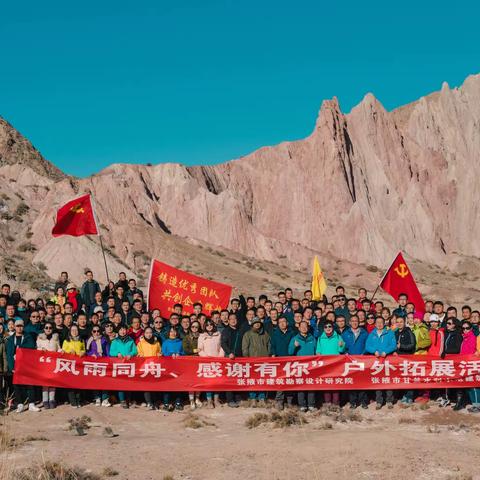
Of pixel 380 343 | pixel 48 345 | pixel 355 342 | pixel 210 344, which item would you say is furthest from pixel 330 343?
pixel 48 345

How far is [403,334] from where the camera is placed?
39.0 ft

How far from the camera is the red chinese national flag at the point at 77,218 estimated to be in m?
16.6

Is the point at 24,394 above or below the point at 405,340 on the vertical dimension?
below

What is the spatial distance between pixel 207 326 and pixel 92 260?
25732mm

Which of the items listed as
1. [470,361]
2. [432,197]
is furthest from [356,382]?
[432,197]

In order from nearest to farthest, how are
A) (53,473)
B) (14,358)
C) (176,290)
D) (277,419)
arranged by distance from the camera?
(53,473) → (277,419) → (14,358) → (176,290)

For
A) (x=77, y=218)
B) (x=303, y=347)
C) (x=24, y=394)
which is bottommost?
(x=24, y=394)

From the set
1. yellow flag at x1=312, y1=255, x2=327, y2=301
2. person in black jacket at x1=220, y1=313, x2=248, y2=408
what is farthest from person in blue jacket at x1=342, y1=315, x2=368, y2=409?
yellow flag at x1=312, y1=255, x2=327, y2=301

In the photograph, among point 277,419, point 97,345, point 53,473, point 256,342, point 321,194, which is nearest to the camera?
point 53,473

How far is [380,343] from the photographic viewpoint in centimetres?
1182

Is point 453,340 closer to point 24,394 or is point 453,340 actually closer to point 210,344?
point 210,344

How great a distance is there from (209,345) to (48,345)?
2.95 m

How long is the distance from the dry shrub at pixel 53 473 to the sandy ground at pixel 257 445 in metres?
0.34

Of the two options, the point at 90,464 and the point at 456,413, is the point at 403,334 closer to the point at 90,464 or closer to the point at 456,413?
the point at 456,413
